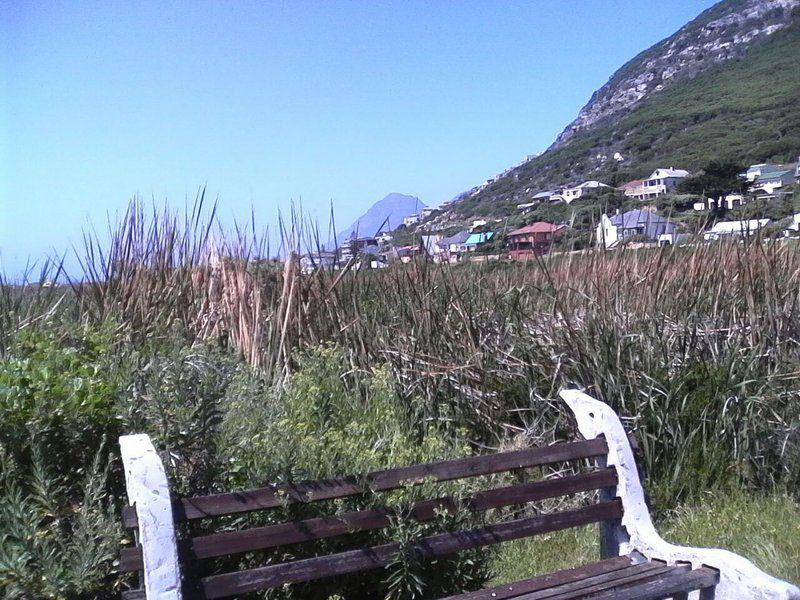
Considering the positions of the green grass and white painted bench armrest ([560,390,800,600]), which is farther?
the green grass

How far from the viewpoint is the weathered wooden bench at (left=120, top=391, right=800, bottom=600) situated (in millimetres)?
2090

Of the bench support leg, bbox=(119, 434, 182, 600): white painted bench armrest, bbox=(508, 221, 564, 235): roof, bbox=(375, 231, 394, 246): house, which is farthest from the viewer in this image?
bbox=(375, 231, 394, 246): house

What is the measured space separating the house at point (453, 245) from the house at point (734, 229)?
1.82 metres

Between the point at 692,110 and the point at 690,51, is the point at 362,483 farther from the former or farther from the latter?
the point at 690,51

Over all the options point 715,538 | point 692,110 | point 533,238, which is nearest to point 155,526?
point 715,538

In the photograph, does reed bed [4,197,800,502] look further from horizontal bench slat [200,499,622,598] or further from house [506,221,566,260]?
horizontal bench slat [200,499,622,598]

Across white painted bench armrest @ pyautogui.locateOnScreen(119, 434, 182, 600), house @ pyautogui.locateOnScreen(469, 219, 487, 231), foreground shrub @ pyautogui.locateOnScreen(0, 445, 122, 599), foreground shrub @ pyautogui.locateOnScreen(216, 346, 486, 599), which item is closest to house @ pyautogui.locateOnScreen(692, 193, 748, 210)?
house @ pyautogui.locateOnScreen(469, 219, 487, 231)

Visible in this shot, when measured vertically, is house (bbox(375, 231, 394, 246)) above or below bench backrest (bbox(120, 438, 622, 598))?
above

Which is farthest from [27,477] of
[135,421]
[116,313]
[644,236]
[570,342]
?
[644,236]

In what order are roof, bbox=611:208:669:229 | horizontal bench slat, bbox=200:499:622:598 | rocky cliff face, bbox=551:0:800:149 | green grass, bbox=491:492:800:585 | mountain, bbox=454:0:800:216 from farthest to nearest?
rocky cliff face, bbox=551:0:800:149 → mountain, bbox=454:0:800:216 → roof, bbox=611:208:669:229 → green grass, bbox=491:492:800:585 → horizontal bench slat, bbox=200:499:622:598

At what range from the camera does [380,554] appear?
246 centimetres

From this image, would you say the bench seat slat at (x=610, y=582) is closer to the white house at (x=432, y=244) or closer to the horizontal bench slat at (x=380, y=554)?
the horizontal bench slat at (x=380, y=554)

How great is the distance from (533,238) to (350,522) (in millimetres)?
3741

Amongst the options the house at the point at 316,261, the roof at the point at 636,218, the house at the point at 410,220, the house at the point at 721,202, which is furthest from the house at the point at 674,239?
the house at the point at 316,261
